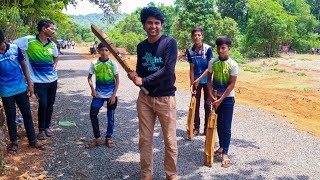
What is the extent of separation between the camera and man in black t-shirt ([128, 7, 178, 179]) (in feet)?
10.9

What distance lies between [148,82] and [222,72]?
1362mm

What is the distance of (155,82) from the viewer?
335 cm

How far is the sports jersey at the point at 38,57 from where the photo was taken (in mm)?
4938

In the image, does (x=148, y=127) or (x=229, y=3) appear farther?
(x=229, y=3)

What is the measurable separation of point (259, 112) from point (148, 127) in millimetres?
4901

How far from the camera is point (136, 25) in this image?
5144 centimetres

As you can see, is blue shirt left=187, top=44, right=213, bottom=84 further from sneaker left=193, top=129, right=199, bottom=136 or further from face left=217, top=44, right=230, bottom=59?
face left=217, top=44, right=230, bottom=59

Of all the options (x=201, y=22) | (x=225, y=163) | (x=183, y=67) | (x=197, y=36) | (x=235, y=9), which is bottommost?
(x=183, y=67)

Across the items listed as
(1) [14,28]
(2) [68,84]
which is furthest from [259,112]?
(2) [68,84]

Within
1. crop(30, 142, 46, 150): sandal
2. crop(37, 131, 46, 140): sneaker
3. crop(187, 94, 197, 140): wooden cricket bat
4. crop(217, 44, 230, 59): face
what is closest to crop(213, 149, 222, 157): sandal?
crop(187, 94, 197, 140): wooden cricket bat

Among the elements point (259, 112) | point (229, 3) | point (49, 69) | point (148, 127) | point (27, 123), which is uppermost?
point (229, 3)

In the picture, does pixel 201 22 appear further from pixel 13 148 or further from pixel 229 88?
pixel 13 148

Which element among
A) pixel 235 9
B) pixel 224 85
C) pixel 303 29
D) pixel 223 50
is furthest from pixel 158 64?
pixel 235 9

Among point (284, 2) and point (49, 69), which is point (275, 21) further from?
point (49, 69)
